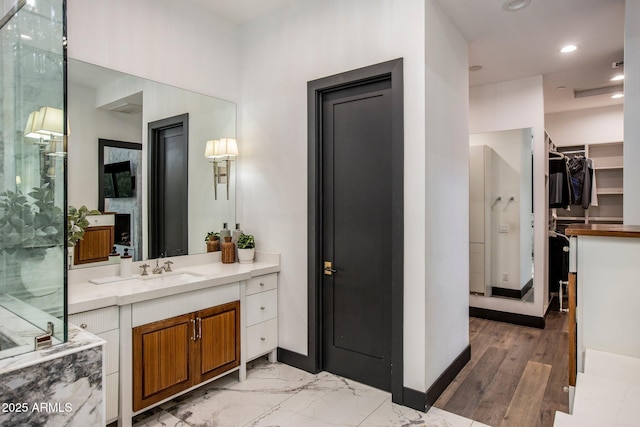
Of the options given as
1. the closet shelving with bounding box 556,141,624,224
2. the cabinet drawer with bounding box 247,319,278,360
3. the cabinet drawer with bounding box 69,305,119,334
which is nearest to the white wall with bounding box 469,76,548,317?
the closet shelving with bounding box 556,141,624,224

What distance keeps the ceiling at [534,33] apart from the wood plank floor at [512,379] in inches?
110

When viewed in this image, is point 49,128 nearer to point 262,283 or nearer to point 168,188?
point 168,188

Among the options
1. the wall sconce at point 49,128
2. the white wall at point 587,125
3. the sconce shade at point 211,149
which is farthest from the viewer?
the white wall at point 587,125

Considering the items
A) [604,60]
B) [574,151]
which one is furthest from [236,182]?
[574,151]

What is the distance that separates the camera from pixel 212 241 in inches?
128

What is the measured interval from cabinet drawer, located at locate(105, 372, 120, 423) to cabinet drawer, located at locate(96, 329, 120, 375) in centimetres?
4

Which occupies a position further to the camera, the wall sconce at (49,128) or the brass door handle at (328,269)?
the brass door handle at (328,269)

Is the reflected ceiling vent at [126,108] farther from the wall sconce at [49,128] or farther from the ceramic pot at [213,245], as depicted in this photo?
the ceramic pot at [213,245]

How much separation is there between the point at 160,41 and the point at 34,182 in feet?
5.66

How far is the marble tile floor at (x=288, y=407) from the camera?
2.31 m

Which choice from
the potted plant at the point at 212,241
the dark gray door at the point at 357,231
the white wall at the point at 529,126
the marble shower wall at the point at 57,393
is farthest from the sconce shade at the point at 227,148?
the white wall at the point at 529,126

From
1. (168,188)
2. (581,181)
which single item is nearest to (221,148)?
(168,188)

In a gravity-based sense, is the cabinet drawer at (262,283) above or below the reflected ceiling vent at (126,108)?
below

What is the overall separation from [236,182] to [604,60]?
394 cm
